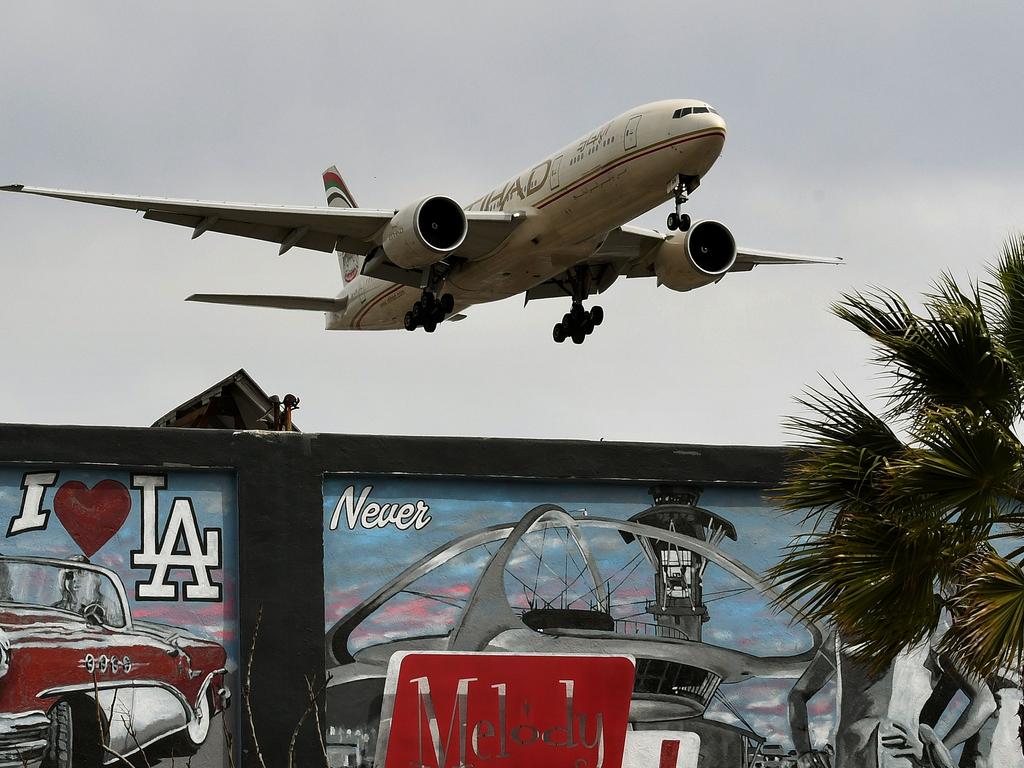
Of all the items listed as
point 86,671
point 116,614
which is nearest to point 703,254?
point 116,614

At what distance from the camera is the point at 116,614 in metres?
16.5

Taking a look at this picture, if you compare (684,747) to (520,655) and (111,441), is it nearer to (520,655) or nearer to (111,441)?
(520,655)

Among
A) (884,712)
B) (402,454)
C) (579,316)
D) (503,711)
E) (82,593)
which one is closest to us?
(82,593)

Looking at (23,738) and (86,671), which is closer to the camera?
(23,738)

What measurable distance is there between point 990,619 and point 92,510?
10299 millimetres

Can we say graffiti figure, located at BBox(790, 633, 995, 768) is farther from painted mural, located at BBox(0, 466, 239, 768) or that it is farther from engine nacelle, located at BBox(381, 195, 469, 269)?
engine nacelle, located at BBox(381, 195, 469, 269)

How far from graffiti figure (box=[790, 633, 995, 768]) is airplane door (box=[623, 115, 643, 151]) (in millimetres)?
10190

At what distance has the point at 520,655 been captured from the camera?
702 inches

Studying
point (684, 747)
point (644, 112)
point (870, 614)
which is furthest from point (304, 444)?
point (644, 112)

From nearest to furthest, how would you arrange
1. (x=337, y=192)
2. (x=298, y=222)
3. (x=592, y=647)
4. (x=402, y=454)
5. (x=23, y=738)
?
(x=23, y=738), (x=402, y=454), (x=592, y=647), (x=298, y=222), (x=337, y=192)

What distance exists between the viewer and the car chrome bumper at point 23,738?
15695 mm

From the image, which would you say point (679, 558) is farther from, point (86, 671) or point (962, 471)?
point (962, 471)

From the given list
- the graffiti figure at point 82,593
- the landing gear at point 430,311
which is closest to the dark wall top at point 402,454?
the graffiti figure at point 82,593

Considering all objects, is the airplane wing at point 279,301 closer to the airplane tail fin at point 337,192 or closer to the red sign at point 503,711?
the airplane tail fin at point 337,192
